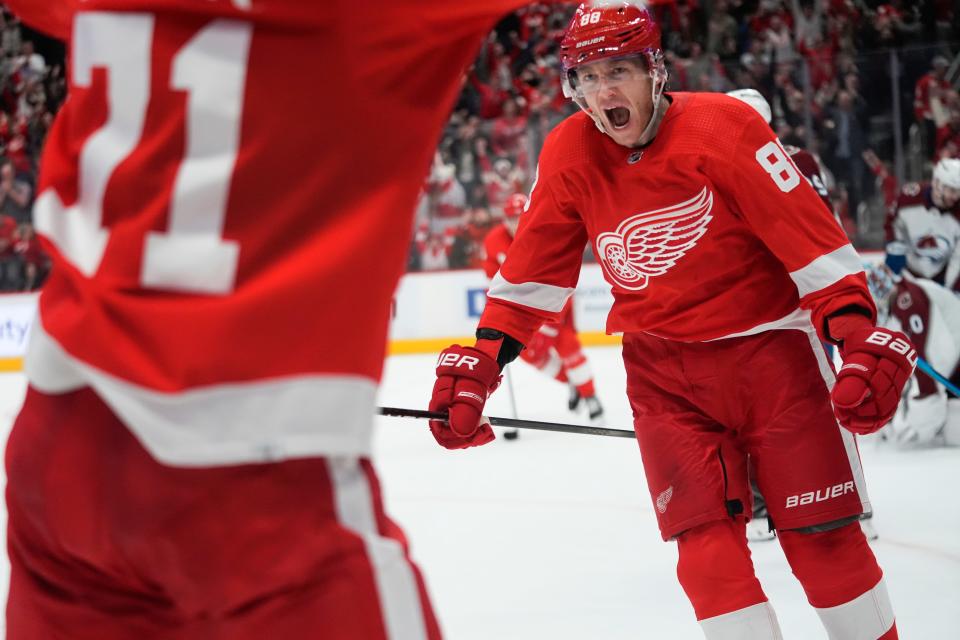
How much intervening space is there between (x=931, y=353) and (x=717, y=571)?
11.8 ft

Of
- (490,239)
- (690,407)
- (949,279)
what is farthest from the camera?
(490,239)

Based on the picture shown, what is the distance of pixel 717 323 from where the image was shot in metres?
2.11

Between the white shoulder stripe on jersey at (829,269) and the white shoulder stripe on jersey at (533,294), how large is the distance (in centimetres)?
47

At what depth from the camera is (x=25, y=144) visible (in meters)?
10.5

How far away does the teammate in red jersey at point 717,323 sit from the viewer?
2021mm

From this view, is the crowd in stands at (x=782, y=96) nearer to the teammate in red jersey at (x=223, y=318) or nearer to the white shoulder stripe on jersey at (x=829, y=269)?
the white shoulder stripe on jersey at (x=829, y=269)

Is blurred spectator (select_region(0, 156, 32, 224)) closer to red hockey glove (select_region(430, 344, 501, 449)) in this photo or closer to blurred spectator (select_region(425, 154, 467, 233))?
blurred spectator (select_region(425, 154, 467, 233))

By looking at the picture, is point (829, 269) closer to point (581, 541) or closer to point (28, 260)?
point (581, 541)

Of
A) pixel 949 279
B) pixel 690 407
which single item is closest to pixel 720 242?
pixel 690 407

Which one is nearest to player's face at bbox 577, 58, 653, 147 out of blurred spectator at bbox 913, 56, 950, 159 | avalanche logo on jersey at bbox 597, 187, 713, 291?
avalanche logo on jersey at bbox 597, 187, 713, 291

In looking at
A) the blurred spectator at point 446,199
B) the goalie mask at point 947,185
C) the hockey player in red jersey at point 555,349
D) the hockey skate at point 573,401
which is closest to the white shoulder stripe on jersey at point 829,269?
the goalie mask at point 947,185

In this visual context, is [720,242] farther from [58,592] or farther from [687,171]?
[58,592]

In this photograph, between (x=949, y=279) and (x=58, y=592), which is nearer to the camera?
(x=58, y=592)

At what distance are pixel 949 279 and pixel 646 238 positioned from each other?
374 centimetres
